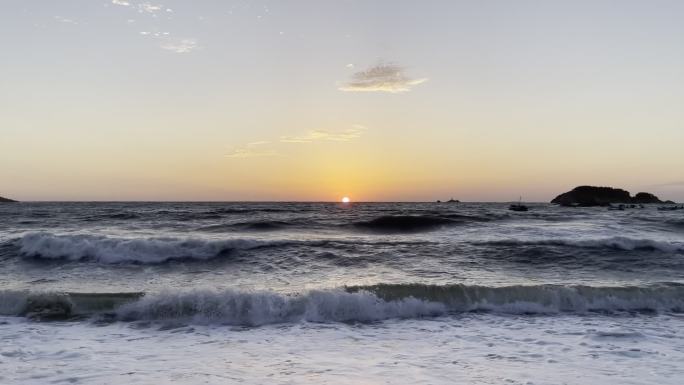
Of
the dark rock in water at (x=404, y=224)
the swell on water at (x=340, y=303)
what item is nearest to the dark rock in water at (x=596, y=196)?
the dark rock in water at (x=404, y=224)

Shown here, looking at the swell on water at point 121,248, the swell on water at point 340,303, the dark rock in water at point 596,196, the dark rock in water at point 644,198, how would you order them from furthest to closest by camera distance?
the dark rock in water at point 644,198
the dark rock in water at point 596,196
the swell on water at point 121,248
the swell on water at point 340,303

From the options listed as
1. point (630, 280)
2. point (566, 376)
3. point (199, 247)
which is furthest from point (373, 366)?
point (199, 247)

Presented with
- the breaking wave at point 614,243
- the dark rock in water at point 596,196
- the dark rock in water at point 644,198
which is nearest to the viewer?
the breaking wave at point 614,243

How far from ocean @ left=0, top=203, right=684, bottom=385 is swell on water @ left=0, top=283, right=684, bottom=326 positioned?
0.05 metres

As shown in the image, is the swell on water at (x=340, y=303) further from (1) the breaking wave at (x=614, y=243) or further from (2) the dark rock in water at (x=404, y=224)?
(2) the dark rock in water at (x=404, y=224)

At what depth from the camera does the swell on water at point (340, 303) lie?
1091 cm

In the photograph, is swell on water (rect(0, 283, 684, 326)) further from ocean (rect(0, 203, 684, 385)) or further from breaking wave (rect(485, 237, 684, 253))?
breaking wave (rect(485, 237, 684, 253))

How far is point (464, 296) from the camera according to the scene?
12445 millimetres

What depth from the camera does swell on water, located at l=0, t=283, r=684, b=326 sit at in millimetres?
10914

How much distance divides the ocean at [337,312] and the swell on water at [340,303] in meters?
0.05

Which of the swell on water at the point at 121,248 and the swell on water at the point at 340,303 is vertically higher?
the swell on water at the point at 121,248

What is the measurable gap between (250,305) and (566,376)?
6.91 meters

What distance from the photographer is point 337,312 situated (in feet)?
36.4

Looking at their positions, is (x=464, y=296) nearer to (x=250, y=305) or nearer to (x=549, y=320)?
(x=549, y=320)
